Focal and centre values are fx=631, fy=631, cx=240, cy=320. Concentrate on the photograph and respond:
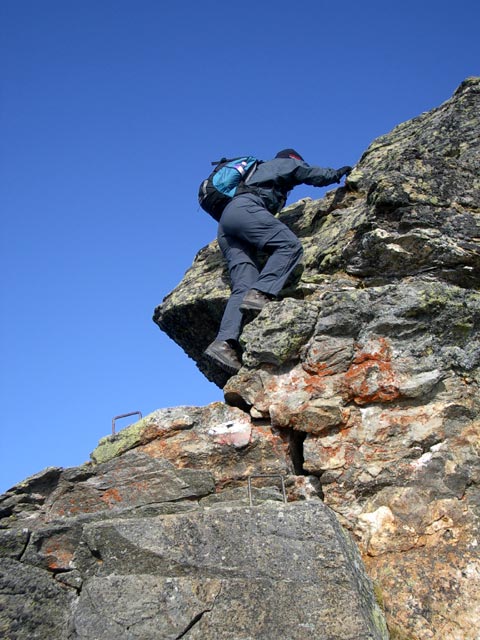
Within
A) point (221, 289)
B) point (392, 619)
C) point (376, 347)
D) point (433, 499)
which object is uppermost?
point (221, 289)

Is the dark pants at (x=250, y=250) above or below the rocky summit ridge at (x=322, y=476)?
above

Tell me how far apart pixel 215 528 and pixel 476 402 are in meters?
3.26

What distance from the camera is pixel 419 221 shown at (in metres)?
8.34

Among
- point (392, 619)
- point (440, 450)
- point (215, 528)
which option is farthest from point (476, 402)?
point (215, 528)

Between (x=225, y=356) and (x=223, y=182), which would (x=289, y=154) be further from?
(x=225, y=356)

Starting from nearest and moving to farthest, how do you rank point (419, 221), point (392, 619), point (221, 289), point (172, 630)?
point (172, 630) < point (392, 619) < point (419, 221) < point (221, 289)

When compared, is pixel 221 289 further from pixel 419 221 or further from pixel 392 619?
pixel 392 619

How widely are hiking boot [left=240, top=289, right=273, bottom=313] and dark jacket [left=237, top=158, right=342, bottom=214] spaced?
192 cm

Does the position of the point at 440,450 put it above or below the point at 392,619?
above

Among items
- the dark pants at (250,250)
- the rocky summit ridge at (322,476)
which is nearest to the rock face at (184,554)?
the rocky summit ridge at (322,476)

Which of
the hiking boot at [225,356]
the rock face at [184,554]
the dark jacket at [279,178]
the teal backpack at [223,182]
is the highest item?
the teal backpack at [223,182]

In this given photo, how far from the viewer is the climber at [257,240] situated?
8.75 meters

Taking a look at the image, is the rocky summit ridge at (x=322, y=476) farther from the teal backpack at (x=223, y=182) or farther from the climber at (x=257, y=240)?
the teal backpack at (x=223, y=182)

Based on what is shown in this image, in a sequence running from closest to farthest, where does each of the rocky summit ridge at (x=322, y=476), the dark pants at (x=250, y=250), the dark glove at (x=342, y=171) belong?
1. the rocky summit ridge at (x=322, y=476)
2. the dark pants at (x=250, y=250)
3. the dark glove at (x=342, y=171)
